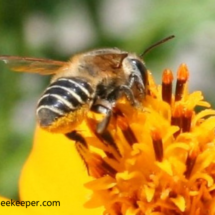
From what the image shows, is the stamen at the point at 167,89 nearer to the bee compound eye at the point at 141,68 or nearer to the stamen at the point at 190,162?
the bee compound eye at the point at 141,68

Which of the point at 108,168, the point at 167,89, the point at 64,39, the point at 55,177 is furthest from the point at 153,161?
the point at 64,39

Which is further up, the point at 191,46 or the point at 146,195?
the point at 191,46

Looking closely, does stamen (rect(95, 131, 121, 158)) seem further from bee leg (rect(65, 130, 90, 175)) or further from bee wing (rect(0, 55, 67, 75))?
bee wing (rect(0, 55, 67, 75))

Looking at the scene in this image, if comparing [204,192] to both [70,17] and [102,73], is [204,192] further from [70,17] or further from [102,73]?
[70,17]

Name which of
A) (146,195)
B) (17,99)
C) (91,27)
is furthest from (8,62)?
(91,27)

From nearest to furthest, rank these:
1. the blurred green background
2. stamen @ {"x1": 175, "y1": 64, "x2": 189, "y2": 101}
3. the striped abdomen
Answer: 1. the striped abdomen
2. stamen @ {"x1": 175, "y1": 64, "x2": 189, "y2": 101}
3. the blurred green background

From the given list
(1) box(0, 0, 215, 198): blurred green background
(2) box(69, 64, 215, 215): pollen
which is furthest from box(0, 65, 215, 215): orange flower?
(1) box(0, 0, 215, 198): blurred green background
